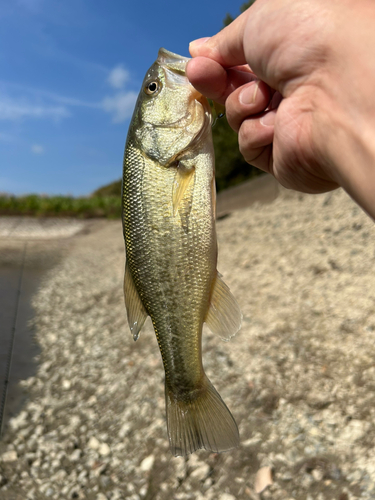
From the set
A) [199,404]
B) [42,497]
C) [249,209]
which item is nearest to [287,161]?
[199,404]

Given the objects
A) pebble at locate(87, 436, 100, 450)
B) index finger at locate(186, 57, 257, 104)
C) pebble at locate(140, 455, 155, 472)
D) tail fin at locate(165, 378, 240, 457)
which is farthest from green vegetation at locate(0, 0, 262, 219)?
tail fin at locate(165, 378, 240, 457)

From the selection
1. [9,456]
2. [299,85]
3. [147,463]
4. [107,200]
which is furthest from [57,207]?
[299,85]

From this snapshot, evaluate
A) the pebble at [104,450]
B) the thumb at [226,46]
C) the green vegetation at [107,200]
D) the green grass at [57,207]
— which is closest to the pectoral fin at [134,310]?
the thumb at [226,46]

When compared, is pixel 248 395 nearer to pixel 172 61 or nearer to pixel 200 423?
pixel 200 423

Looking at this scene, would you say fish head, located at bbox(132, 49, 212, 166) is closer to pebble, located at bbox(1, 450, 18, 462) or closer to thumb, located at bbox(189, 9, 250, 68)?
thumb, located at bbox(189, 9, 250, 68)

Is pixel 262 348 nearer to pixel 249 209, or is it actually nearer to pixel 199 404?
pixel 199 404

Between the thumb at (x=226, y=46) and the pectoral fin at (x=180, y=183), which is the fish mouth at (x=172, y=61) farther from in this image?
the pectoral fin at (x=180, y=183)
